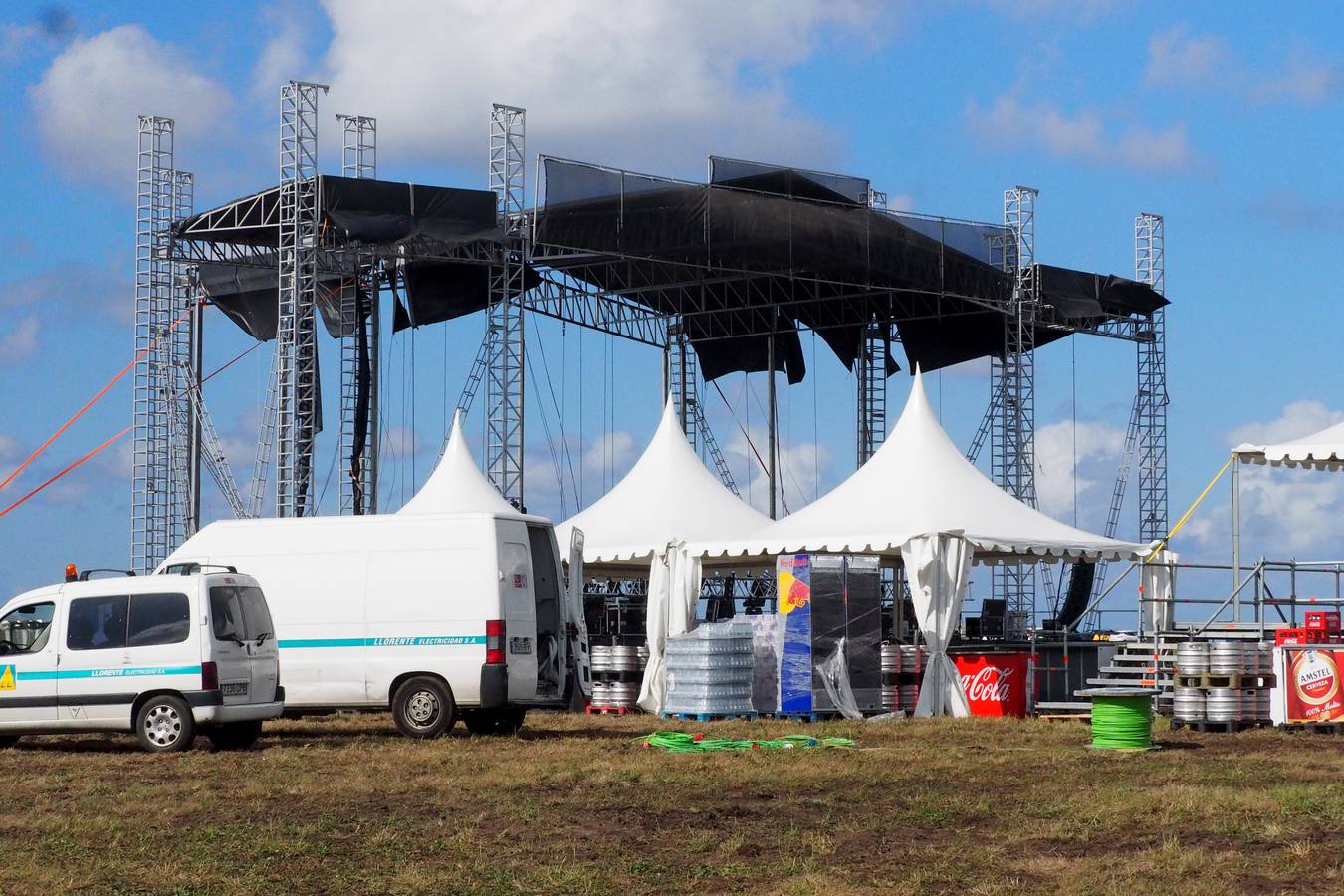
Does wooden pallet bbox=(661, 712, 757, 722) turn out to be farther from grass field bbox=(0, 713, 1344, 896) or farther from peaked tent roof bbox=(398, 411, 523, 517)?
peaked tent roof bbox=(398, 411, 523, 517)

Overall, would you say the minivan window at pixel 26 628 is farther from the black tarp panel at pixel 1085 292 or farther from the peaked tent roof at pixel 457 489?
Answer: the black tarp panel at pixel 1085 292

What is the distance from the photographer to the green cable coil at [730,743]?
17094 mm

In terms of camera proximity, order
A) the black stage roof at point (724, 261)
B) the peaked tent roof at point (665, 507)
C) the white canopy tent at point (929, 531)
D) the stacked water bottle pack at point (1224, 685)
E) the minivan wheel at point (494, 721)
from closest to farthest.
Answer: the minivan wheel at point (494, 721) < the stacked water bottle pack at point (1224, 685) < the white canopy tent at point (929, 531) < the peaked tent roof at point (665, 507) < the black stage roof at point (724, 261)

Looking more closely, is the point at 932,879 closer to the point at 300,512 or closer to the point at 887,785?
the point at 887,785

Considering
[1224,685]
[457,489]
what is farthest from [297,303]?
[1224,685]

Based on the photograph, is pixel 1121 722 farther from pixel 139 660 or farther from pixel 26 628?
pixel 26 628

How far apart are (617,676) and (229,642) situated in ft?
30.3

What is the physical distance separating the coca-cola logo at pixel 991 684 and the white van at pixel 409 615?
6630 mm

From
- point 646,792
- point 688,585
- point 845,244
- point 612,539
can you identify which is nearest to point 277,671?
point 646,792

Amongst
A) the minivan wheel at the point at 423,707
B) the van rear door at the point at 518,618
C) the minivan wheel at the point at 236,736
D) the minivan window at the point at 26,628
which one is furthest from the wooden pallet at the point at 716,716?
the minivan window at the point at 26,628

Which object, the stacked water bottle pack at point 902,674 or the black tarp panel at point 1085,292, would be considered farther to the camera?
the black tarp panel at point 1085,292

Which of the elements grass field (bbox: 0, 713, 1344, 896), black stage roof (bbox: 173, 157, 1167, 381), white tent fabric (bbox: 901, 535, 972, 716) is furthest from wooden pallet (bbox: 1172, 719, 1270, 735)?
black stage roof (bbox: 173, 157, 1167, 381)

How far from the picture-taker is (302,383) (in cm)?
3359

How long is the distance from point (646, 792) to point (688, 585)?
12854mm
